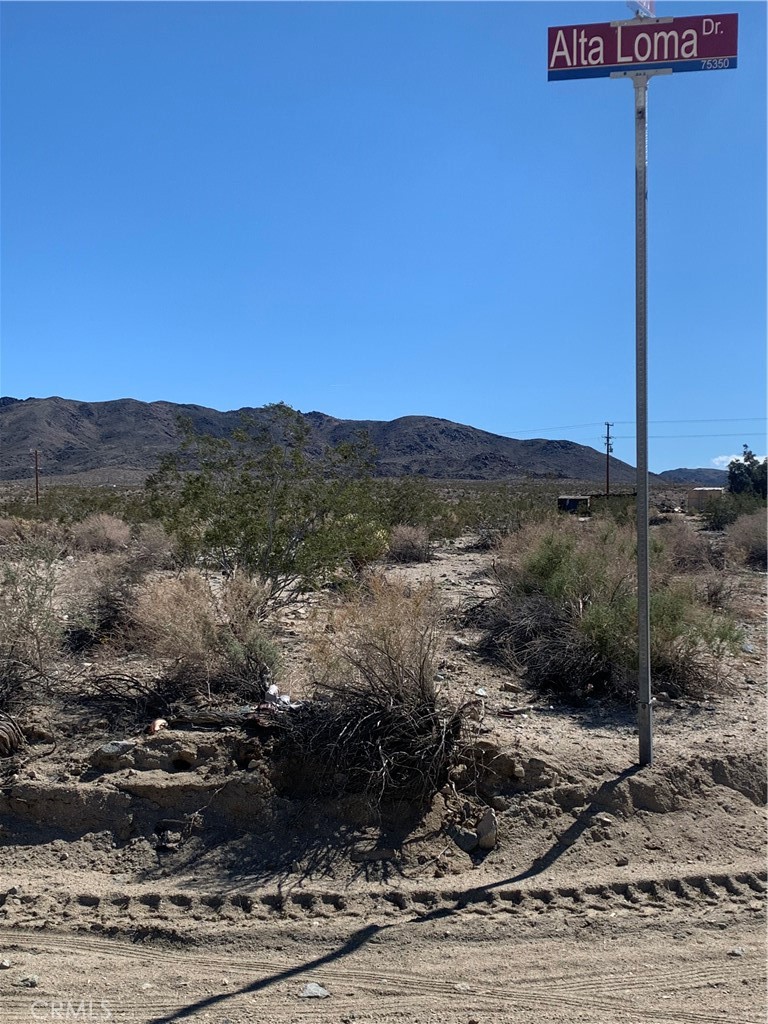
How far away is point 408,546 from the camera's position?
58.2 feet

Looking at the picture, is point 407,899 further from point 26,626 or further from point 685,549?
point 685,549

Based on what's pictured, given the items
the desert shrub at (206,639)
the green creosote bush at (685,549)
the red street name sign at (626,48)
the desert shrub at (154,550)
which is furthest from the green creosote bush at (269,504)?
the green creosote bush at (685,549)

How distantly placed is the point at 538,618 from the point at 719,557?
10.7m

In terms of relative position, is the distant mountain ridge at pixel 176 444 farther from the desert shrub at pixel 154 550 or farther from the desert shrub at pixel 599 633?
the desert shrub at pixel 599 633

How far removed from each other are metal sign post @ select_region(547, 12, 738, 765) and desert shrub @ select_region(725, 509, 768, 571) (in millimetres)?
13884

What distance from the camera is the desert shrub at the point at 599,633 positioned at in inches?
295

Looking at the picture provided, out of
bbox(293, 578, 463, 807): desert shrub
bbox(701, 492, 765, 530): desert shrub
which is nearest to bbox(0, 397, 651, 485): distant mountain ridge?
bbox(701, 492, 765, 530): desert shrub

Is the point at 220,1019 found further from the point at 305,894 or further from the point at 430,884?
the point at 430,884

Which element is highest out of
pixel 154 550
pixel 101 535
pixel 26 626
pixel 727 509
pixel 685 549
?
pixel 727 509

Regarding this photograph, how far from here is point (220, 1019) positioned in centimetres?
355

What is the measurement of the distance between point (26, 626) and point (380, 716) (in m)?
2.94

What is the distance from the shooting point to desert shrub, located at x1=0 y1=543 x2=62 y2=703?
6.23m

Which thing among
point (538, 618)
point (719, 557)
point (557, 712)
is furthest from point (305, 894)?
point (719, 557)

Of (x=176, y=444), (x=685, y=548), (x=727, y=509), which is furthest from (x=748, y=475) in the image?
(x=176, y=444)
